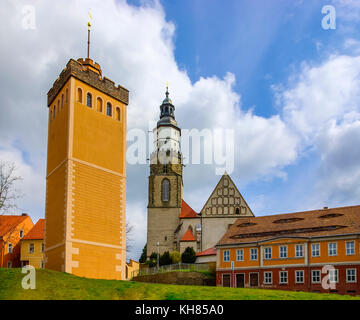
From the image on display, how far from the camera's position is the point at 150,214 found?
235 feet

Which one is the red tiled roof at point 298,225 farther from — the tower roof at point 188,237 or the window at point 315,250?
the tower roof at point 188,237

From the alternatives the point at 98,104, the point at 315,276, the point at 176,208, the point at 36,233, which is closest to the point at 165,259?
the point at 176,208

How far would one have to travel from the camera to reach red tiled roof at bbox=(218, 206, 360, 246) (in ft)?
139

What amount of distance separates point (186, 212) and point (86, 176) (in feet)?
140

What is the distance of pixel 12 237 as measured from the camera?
5416 centimetres

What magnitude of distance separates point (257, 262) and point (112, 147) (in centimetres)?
2100

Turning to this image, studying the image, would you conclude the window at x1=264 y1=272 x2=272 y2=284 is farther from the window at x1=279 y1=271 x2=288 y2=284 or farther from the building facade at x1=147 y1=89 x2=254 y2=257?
the building facade at x1=147 y1=89 x2=254 y2=257

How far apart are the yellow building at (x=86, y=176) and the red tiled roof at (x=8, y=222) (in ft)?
93.0

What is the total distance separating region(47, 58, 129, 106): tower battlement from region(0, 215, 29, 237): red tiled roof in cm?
2815

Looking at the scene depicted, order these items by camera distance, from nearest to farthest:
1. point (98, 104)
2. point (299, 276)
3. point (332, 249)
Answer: point (98, 104)
point (332, 249)
point (299, 276)

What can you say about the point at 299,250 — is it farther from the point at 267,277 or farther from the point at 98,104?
the point at 98,104
